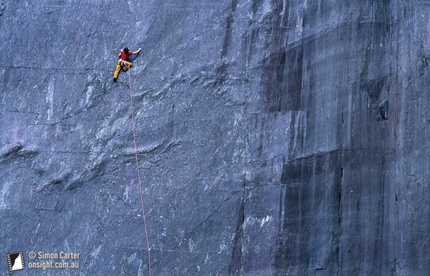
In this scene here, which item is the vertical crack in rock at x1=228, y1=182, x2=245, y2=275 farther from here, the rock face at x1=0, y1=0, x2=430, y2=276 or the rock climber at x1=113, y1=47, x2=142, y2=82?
the rock climber at x1=113, y1=47, x2=142, y2=82

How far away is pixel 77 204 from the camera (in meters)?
8.60

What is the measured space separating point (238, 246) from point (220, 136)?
1886 mm

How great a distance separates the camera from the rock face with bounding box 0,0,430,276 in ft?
28.1

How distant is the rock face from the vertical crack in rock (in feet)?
0.08

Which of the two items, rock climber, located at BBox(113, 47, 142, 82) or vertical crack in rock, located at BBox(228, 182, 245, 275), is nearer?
vertical crack in rock, located at BBox(228, 182, 245, 275)

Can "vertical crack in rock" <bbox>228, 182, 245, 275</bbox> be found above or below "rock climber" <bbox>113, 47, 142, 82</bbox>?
below

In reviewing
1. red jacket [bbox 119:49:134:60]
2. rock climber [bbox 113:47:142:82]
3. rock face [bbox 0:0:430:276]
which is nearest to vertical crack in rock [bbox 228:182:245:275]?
rock face [bbox 0:0:430:276]

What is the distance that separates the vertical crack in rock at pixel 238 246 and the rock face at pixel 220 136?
24mm

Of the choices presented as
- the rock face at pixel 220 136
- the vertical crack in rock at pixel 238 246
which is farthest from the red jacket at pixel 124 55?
the vertical crack in rock at pixel 238 246

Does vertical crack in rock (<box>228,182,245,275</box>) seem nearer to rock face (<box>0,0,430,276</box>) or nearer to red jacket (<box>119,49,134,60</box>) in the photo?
rock face (<box>0,0,430,276</box>)

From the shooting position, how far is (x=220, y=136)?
343 inches

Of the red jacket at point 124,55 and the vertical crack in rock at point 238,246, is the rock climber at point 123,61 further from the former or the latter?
the vertical crack in rock at point 238,246

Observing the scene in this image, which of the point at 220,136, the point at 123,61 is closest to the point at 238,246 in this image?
the point at 220,136

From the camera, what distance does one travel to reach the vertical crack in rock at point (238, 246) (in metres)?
8.55
